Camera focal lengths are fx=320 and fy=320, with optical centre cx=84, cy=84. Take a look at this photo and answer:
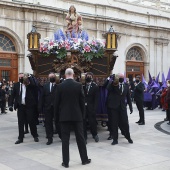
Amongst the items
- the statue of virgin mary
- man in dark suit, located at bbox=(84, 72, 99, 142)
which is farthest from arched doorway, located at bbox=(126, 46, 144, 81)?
man in dark suit, located at bbox=(84, 72, 99, 142)

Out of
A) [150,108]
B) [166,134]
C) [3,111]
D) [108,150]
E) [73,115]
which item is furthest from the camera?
[150,108]

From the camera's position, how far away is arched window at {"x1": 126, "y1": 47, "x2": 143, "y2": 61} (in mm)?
27969

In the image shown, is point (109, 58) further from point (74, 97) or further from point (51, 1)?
point (51, 1)

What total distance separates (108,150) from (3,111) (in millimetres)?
9160

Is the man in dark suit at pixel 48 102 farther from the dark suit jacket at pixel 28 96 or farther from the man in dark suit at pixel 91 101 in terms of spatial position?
the man in dark suit at pixel 91 101

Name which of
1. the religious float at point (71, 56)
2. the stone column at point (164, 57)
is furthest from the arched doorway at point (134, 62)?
the religious float at point (71, 56)

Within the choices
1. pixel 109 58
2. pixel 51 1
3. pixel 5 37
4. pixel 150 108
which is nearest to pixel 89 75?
pixel 109 58

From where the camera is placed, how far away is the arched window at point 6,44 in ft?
66.6

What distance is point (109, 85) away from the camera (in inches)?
317

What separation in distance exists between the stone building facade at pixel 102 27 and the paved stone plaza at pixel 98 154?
1233cm

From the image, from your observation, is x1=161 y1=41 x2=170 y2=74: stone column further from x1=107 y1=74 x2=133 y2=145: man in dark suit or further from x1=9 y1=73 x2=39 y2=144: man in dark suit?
x1=9 y1=73 x2=39 y2=144: man in dark suit

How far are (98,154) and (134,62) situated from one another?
21943mm

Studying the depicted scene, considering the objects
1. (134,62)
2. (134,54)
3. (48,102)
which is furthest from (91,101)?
(134,54)

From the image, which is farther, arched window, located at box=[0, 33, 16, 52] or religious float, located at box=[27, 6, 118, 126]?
arched window, located at box=[0, 33, 16, 52]
